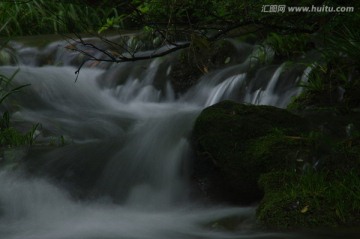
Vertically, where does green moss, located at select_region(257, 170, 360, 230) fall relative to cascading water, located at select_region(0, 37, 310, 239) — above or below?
above

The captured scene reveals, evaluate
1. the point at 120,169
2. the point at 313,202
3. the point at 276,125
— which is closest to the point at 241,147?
the point at 276,125

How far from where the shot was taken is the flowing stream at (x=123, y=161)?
430 centimetres

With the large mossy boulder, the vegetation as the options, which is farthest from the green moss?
the large mossy boulder

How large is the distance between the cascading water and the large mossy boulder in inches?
7.3

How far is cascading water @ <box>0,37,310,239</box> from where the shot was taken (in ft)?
14.1

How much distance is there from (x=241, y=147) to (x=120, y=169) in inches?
44.3

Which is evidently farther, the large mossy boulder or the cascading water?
the large mossy boulder

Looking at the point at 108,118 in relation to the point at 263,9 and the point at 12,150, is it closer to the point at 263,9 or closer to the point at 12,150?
the point at 12,150

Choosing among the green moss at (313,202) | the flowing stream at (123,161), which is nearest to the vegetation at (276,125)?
the green moss at (313,202)

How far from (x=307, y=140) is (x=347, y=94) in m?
1.23

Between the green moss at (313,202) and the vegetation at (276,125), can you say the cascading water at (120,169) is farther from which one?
the vegetation at (276,125)

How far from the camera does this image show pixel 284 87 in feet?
21.7

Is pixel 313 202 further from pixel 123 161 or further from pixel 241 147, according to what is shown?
pixel 123 161

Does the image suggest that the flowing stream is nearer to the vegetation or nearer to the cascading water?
the cascading water
